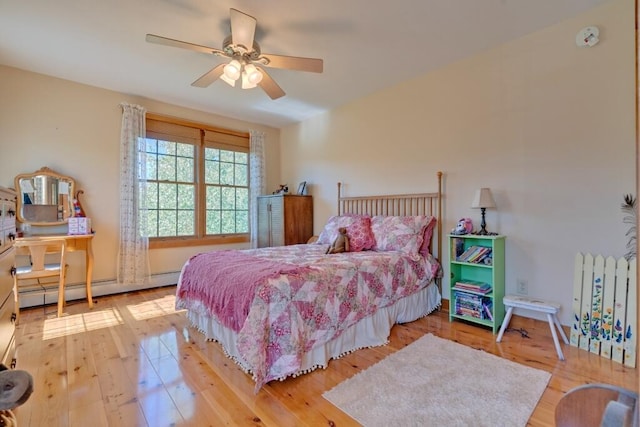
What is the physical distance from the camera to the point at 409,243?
9.95ft

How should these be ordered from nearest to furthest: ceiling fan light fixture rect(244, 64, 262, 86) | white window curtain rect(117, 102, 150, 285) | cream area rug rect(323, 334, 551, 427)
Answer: cream area rug rect(323, 334, 551, 427)
ceiling fan light fixture rect(244, 64, 262, 86)
white window curtain rect(117, 102, 150, 285)

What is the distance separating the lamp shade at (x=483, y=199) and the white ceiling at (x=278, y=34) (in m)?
1.39

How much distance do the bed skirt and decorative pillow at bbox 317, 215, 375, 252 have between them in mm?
733

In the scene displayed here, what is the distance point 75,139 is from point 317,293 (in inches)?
144

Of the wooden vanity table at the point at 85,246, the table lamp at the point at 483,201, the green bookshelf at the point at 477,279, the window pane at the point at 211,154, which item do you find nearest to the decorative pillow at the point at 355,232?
the green bookshelf at the point at 477,279

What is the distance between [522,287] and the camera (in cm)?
267

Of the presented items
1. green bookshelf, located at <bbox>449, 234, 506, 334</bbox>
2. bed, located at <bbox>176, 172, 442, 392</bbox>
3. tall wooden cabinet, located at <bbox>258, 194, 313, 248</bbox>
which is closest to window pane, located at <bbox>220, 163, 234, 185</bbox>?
tall wooden cabinet, located at <bbox>258, 194, 313, 248</bbox>

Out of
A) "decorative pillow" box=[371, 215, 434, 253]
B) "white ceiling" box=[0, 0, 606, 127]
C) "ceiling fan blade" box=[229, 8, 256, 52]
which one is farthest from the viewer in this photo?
"decorative pillow" box=[371, 215, 434, 253]

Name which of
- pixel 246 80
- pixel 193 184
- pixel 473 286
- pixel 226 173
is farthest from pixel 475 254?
pixel 193 184

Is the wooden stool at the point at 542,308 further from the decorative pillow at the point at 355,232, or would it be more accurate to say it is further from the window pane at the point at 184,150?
the window pane at the point at 184,150

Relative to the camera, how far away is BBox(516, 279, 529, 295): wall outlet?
2652mm

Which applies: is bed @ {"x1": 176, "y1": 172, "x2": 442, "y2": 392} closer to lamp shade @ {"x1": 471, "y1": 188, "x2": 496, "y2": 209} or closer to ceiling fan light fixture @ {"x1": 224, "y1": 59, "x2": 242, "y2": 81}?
lamp shade @ {"x1": 471, "y1": 188, "x2": 496, "y2": 209}

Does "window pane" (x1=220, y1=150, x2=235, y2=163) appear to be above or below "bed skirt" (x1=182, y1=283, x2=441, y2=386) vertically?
above

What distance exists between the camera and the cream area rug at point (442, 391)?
1531mm
